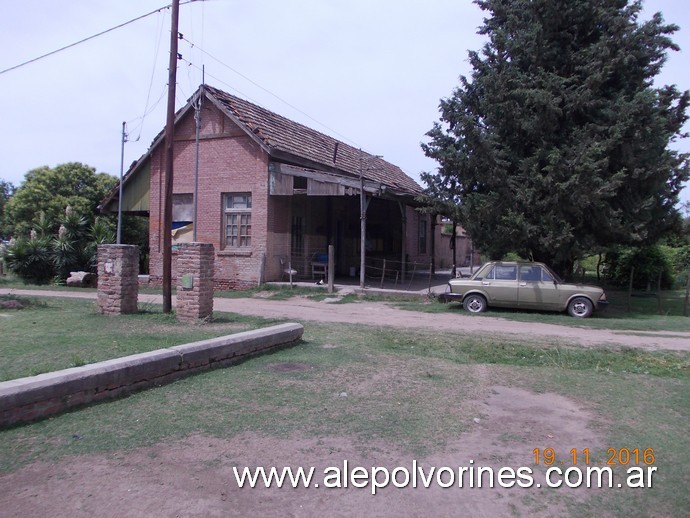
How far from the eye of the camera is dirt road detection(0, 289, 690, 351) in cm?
1123

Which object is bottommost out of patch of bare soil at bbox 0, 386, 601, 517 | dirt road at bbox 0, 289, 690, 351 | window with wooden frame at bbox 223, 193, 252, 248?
patch of bare soil at bbox 0, 386, 601, 517

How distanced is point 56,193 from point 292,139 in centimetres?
1538

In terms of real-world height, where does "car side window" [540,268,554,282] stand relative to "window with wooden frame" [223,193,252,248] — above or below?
below

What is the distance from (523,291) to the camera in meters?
15.0

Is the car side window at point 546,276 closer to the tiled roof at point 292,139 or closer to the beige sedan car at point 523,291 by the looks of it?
the beige sedan car at point 523,291

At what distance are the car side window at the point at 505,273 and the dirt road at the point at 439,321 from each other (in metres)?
1.24

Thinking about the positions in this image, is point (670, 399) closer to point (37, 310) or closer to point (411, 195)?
point (37, 310)

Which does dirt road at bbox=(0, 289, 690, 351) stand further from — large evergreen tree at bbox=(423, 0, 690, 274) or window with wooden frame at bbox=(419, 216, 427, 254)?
window with wooden frame at bbox=(419, 216, 427, 254)

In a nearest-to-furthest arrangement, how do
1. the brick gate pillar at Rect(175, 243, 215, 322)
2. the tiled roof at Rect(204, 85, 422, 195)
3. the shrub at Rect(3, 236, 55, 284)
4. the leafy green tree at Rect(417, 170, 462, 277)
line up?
1. the brick gate pillar at Rect(175, 243, 215, 322)
2. the leafy green tree at Rect(417, 170, 462, 277)
3. the tiled roof at Rect(204, 85, 422, 195)
4. the shrub at Rect(3, 236, 55, 284)

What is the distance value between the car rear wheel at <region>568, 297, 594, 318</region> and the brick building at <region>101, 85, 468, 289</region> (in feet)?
22.3

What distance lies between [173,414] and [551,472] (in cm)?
352

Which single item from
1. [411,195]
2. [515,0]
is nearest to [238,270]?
[411,195]
